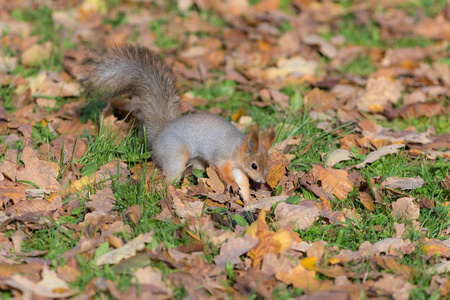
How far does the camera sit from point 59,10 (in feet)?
18.9

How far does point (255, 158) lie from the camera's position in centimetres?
315

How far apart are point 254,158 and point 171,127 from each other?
0.55 metres

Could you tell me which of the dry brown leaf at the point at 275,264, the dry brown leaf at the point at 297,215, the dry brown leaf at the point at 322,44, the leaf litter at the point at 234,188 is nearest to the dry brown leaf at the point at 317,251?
the leaf litter at the point at 234,188

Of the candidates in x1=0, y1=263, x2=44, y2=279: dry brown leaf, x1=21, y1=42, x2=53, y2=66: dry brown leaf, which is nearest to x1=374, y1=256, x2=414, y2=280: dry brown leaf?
x1=0, y1=263, x2=44, y2=279: dry brown leaf

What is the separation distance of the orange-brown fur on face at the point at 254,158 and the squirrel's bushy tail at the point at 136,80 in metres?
0.57

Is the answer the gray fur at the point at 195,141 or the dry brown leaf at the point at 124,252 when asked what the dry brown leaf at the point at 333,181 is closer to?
the gray fur at the point at 195,141

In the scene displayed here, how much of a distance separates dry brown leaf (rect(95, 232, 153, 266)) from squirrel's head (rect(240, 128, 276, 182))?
2.79 feet

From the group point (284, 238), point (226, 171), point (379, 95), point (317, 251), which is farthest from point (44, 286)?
point (379, 95)

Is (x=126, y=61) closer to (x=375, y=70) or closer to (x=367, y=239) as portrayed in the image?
(x=367, y=239)

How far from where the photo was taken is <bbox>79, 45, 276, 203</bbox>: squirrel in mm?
3210

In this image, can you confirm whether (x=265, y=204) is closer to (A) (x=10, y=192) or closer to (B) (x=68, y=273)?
(B) (x=68, y=273)

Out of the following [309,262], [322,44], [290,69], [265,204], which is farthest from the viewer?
[322,44]

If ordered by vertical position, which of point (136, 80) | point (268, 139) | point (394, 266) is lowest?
point (394, 266)

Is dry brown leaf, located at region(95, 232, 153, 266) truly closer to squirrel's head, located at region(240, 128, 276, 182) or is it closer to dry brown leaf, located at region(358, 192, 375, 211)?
squirrel's head, located at region(240, 128, 276, 182)
